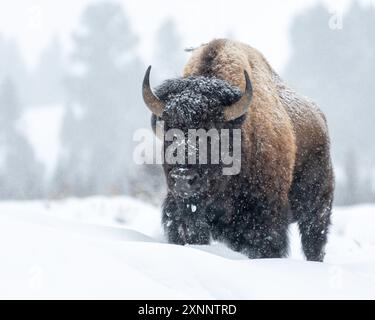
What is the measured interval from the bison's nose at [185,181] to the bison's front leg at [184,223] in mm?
397

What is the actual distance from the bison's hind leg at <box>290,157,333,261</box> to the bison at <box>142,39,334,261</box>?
21cm

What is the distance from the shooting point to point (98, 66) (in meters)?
47.5

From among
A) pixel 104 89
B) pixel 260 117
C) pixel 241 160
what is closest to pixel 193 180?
pixel 241 160

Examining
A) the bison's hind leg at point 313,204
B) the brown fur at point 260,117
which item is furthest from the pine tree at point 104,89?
the brown fur at point 260,117

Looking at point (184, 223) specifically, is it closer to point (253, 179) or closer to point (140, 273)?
point (253, 179)

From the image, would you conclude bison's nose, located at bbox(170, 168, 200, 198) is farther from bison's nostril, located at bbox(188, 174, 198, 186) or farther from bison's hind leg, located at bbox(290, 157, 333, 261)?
bison's hind leg, located at bbox(290, 157, 333, 261)

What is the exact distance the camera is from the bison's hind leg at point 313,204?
6.76 m

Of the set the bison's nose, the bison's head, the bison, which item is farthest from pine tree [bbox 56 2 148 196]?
the bison's nose

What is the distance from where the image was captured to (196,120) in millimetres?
5434

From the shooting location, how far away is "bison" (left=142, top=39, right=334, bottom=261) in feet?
18.0

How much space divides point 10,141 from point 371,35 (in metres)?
23.5

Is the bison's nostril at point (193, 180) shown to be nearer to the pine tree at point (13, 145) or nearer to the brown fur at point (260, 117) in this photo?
the brown fur at point (260, 117)

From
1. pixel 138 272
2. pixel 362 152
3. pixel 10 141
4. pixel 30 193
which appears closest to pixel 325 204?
pixel 138 272

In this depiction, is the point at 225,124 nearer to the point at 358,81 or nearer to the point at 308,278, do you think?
the point at 308,278
